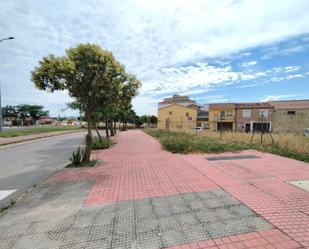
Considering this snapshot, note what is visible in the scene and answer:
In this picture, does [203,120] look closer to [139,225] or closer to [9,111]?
[139,225]

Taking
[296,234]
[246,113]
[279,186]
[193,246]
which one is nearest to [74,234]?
[193,246]

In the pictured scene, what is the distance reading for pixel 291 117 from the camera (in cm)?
3947

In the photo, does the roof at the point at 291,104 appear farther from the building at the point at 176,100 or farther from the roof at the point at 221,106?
the building at the point at 176,100

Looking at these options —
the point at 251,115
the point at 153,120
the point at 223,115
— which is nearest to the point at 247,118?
the point at 251,115

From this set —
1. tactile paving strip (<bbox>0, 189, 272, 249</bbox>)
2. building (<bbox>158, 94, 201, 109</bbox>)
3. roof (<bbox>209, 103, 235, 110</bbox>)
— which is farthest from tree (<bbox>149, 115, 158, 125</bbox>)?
tactile paving strip (<bbox>0, 189, 272, 249</bbox>)

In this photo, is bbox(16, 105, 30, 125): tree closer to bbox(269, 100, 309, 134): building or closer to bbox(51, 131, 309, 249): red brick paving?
bbox(269, 100, 309, 134): building

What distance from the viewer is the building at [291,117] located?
38.6 meters

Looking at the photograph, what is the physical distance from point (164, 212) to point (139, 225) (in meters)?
0.61

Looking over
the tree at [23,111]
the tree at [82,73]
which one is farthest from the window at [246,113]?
the tree at [23,111]

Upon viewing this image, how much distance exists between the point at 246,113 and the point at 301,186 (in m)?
41.8

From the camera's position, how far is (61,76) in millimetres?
7398

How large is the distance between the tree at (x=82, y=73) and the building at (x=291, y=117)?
3954 cm

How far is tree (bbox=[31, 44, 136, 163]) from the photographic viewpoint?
7.24 metres

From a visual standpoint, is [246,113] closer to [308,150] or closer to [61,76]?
[308,150]
